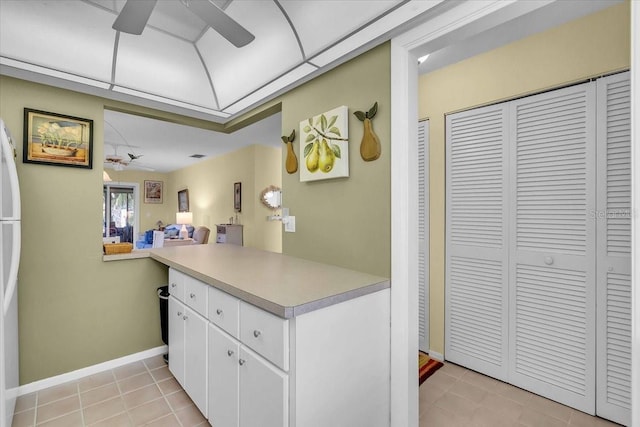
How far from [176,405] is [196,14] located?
219 centimetres

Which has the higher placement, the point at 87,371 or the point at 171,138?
the point at 171,138

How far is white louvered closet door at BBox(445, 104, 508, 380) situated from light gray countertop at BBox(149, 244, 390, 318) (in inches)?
45.4

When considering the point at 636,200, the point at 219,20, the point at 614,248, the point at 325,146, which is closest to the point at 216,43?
the point at 219,20

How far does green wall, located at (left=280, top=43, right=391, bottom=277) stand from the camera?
1.55 m

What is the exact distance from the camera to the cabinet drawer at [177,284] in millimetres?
1869

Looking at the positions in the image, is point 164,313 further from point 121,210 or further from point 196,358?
point 121,210

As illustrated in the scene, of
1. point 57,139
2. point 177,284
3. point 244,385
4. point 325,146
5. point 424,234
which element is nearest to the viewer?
point 244,385

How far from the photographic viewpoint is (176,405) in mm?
1863

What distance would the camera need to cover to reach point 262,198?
17.5ft

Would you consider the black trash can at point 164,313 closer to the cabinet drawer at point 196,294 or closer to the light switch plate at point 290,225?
the cabinet drawer at point 196,294

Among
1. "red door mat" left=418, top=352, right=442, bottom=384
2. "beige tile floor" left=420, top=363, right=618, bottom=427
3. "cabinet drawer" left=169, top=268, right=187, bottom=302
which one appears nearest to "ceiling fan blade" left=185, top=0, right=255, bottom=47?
"cabinet drawer" left=169, top=268, right=187, bottom=302

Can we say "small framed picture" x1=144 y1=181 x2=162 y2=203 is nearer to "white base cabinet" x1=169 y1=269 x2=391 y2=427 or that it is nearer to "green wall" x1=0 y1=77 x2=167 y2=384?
"green wall" x1=0 y1=77 x2=167 y2=384

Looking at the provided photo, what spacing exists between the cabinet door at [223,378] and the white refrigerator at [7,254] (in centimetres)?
88

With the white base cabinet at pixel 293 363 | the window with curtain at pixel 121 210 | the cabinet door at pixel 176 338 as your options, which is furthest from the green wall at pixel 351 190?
the window with curtain at pixel 121 210
